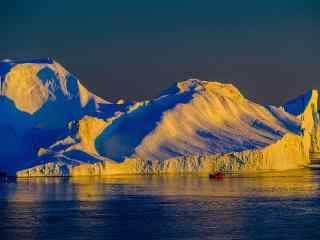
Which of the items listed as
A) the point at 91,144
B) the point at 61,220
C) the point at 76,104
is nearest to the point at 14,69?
the point at 76,104

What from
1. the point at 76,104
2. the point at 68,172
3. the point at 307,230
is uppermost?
the point at 76,104

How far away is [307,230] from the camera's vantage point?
36.0 meters

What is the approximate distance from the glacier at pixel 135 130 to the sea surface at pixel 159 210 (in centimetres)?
1138

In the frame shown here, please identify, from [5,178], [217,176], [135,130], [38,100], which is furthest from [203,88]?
[5,178]

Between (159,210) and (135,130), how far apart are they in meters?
40.4

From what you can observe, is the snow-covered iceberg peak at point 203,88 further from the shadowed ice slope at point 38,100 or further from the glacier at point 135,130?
the shadowed ice slope at point 38,100

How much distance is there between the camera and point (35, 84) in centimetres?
8769

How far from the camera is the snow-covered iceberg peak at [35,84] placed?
86.3 m

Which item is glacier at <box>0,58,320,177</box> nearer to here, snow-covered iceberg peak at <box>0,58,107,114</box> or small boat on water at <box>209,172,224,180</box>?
snow-covered iceberg peak at <box>0,58,107,114</box>

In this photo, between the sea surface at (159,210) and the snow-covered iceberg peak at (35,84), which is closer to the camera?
the sea surface at (159,210)

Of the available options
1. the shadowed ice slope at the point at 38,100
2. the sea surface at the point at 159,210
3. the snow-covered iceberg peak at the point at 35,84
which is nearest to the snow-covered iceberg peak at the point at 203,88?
the shadowed ice slope at the point at 38,100

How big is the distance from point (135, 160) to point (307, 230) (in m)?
43.1

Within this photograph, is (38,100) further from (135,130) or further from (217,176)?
(217,176)

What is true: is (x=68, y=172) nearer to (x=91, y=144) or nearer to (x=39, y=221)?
(x=91, y=144)
